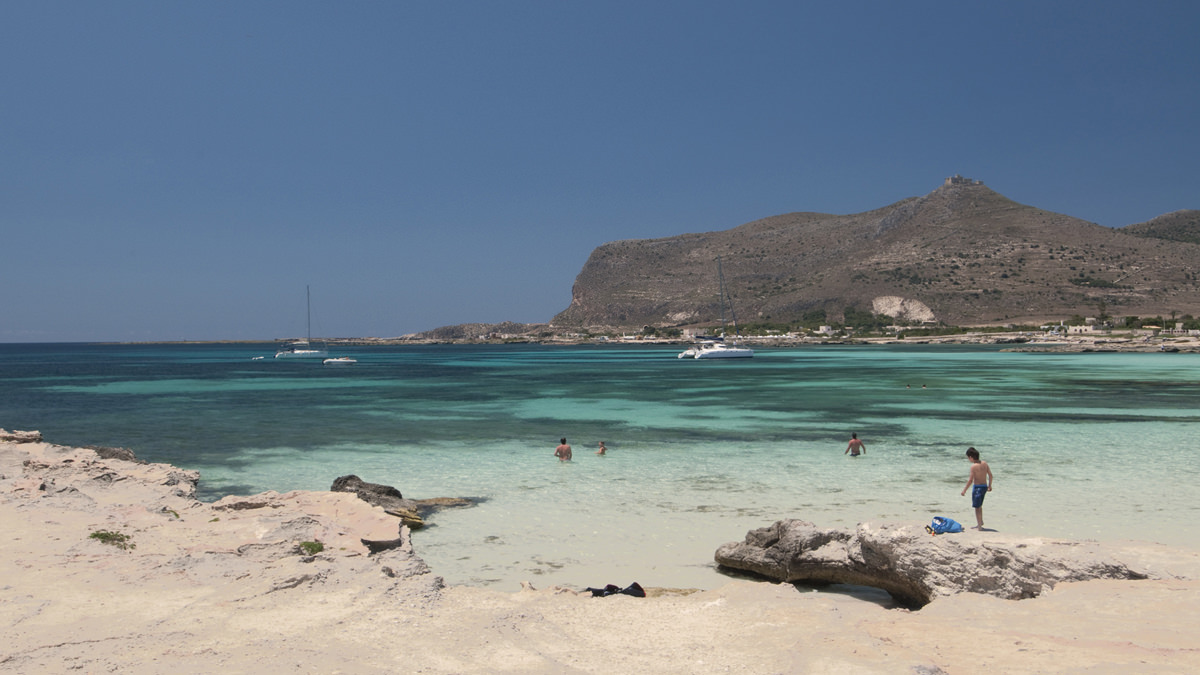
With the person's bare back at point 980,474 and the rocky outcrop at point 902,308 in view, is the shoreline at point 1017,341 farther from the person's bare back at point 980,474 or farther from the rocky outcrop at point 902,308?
the person's bare back at point 980,474

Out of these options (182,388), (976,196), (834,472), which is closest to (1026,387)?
(834,472)

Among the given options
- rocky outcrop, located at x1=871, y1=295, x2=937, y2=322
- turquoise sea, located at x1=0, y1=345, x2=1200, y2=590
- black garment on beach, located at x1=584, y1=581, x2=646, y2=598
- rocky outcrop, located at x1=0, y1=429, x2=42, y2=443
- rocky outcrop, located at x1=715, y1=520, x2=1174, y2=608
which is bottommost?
turquoise sea, located at x1=0, y1=345, x2=1200, y2=590

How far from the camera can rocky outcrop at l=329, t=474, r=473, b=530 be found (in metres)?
12.2

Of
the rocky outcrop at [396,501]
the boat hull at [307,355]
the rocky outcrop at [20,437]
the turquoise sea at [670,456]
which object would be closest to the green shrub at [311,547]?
the turquoise sea at [670,456]

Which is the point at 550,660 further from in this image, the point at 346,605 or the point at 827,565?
the point at 827,565

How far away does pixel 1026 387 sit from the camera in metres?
39.6

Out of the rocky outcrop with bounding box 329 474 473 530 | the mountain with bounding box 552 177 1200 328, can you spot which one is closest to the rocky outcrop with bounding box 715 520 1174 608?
the rocky outcrop with bounding box 329 474 473 530

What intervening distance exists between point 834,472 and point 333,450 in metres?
13.6

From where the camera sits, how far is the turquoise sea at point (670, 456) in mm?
A: 11445

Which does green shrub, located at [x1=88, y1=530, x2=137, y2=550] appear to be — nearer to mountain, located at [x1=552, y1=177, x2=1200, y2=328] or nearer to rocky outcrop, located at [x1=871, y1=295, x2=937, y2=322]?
mountain, located at [x1=552, y1=177, x2=1200, y2=328]

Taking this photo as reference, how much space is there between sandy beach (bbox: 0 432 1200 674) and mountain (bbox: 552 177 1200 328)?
122 m

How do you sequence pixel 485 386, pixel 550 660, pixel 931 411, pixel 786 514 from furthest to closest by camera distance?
pixel 485 386, pixel 931 411, pixel 786 514, pixel 550 660

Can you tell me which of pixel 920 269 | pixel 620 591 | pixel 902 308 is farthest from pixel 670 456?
pixel 920 269

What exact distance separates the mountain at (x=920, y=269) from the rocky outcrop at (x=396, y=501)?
12005cm
